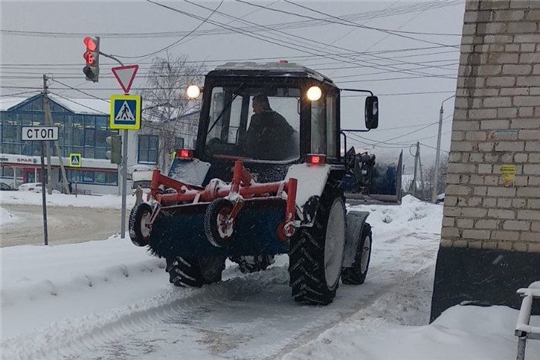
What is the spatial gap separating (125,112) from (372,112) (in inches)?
166

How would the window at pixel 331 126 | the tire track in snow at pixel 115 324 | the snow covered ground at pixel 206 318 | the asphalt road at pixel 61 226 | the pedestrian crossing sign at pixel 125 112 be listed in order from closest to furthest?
the tire track in snow at pixel 115 324, the snow covered ground at pixel 206 318, the window at pixel 331 126, the pedestrian crossing sign at pixel 125 112, the asphalt road at pixel 61 226

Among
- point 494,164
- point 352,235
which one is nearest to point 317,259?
point 352,235

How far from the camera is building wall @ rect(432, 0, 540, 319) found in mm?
5438

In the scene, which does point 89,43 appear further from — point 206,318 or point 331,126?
point 206,318

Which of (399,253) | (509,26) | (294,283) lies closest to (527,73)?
(509,26)

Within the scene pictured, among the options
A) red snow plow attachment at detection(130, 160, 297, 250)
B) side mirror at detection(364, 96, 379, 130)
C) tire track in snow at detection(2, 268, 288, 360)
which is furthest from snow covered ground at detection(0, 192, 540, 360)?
side mirror at detection(364, 96, 379, 130)

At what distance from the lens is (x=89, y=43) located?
11.2 m

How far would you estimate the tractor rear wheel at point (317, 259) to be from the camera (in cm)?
618

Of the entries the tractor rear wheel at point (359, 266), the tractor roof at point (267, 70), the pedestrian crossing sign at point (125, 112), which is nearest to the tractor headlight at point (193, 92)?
→ the tractor roof at point (267, 70)

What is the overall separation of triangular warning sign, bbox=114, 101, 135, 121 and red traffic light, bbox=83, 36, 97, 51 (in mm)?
2058

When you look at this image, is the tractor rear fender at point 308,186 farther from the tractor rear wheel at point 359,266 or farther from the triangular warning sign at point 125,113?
the triangular warning sign at point 125,113

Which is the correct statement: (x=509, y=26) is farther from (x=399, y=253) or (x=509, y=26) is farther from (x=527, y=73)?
(x=399, y=253)

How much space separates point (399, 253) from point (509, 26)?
699 cm

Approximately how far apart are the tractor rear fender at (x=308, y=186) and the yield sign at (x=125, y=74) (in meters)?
4.86
